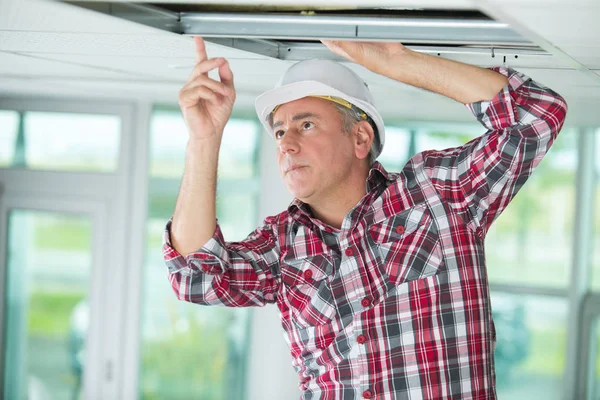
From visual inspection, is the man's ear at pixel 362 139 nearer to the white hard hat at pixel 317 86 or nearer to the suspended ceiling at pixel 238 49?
the white hard hat at pixel 317 86

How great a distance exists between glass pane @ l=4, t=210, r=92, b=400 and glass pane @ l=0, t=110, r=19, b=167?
333mm

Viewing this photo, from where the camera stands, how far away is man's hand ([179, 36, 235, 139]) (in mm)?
1549

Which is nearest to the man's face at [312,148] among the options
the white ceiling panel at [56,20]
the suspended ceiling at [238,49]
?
the suspended ceiling at [238,49]

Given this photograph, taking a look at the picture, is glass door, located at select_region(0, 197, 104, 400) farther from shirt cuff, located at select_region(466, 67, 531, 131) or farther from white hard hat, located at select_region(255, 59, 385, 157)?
shirt cuff, located at select_region(466, 67, 531, 131)

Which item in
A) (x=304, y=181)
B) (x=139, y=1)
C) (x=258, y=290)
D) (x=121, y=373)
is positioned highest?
(x=139, y=1)

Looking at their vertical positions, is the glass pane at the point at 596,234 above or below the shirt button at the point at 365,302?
above

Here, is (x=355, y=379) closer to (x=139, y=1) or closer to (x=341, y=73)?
(x=341, y=73)

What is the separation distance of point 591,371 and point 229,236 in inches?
90.8

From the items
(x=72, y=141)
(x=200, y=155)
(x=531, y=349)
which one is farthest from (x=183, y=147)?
(x=200, y=155)

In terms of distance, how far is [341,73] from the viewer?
1948mm

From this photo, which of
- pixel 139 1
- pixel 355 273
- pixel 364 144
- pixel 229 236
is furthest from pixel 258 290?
pixel 229 236

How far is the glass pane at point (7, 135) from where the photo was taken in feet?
15.9

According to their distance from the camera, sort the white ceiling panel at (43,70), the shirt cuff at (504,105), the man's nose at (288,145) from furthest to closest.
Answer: the white ceiling panel at (43,70)
the man's nose at (288,145)
the shirt cuff at (504,105)

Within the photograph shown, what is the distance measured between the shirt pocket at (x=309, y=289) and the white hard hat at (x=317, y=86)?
1.29 ft
